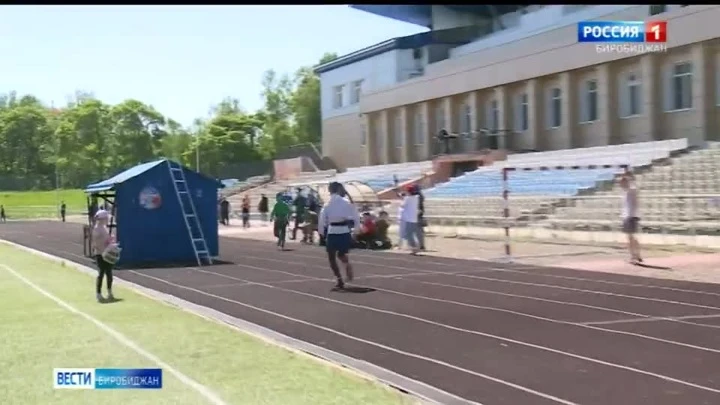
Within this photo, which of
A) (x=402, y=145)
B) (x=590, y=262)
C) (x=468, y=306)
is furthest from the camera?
(x=402, y=145)

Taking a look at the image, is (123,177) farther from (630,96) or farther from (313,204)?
(630,96)

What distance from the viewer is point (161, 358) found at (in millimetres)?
9836

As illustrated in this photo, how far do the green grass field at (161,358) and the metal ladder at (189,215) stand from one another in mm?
9693

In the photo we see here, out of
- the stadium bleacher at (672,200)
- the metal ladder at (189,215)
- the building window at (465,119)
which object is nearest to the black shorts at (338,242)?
the metal ladder at (189,215)

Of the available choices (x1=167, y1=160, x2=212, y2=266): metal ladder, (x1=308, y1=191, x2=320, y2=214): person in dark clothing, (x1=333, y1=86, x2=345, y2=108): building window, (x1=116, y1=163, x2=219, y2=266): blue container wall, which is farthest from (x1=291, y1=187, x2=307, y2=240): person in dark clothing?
(x1=333, y1=86, x2=345, y2=108): building window

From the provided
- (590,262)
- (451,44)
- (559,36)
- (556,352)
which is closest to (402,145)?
(451,44)

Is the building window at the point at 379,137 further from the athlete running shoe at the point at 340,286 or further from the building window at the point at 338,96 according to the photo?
the athlete running shoe at the point at 340,286

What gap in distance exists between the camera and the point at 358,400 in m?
7.81

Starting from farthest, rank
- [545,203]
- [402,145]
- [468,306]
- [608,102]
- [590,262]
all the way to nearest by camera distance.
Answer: [402,145]
[608,102]
[545,203]
[590,262]
[468,306]

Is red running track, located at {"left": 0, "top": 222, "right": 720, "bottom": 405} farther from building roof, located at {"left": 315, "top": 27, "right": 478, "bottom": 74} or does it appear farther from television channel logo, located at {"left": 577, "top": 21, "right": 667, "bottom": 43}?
building roof, located at {"left": 315, "top": 27, "right": 478, "bottom": 74}

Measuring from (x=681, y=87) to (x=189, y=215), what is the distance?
20161mm

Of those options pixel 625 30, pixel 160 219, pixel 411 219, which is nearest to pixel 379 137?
pixel 625 30

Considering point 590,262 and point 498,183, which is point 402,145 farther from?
point 590,262

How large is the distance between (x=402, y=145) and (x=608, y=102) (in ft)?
64.6
